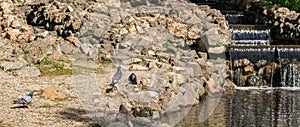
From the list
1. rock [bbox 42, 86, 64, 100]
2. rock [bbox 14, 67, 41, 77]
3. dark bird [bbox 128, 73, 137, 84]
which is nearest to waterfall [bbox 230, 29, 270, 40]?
dark bird [bbox 128, 73, 137, 84]

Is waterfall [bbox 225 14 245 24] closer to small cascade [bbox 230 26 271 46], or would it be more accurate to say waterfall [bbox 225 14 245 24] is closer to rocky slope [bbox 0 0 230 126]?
rocky slope [bbox 0 0 230 126]

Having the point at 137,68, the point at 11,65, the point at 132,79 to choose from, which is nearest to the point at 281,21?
the point at 137,68

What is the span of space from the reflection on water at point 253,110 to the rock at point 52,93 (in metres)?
5.78

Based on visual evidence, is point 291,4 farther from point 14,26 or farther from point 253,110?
point 14,26

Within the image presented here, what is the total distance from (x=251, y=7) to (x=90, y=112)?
26.0 m

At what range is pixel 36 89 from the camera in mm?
25219

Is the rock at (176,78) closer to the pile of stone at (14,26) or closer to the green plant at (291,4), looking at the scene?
the pile of stone at (14,26)

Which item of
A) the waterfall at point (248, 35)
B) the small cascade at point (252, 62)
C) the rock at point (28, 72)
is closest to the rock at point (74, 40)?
the rock at point (28, 72)

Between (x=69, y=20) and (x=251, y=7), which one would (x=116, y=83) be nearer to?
(x=69, y=20)

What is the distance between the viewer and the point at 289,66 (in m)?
33.7

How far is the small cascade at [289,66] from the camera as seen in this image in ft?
110

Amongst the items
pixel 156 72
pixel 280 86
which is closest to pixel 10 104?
pixel 156 72

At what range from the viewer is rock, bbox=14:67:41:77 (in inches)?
1103

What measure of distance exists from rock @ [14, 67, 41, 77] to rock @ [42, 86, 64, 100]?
3.39 metres
